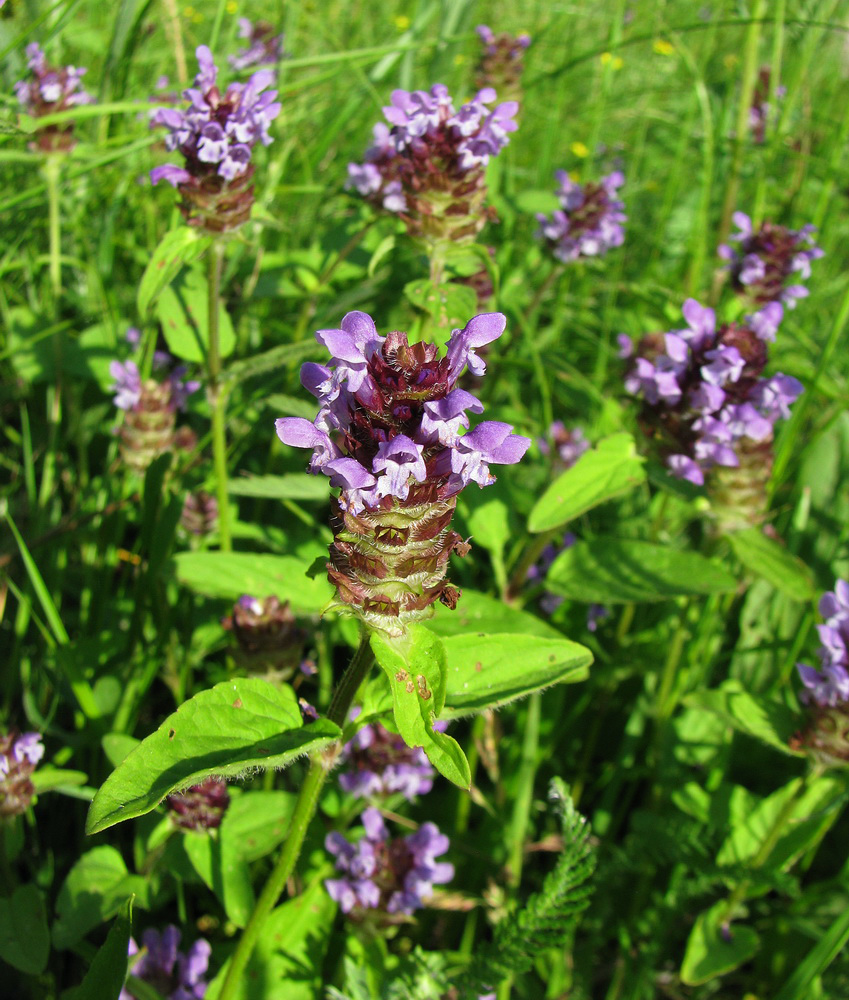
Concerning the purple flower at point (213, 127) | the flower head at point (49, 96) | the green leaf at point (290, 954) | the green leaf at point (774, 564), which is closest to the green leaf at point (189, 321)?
the purple flower at point (213, 127)

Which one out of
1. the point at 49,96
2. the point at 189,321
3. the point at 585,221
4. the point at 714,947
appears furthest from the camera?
the point at 585,221

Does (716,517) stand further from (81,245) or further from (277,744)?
(81,245)

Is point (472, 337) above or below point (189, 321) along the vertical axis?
above

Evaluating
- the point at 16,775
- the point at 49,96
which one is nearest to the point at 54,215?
the point at 49,96

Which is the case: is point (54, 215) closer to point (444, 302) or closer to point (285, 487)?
point (285, 487)

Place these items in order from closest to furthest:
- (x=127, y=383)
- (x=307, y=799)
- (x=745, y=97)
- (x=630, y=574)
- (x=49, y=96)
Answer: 1. (x=307, y=799)
2. (x=630, y=574)
3. (x=127, y=383)
4. (x=49, y=96)
5. (x=745, y=97)

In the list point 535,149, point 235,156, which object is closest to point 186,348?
point 235,156
